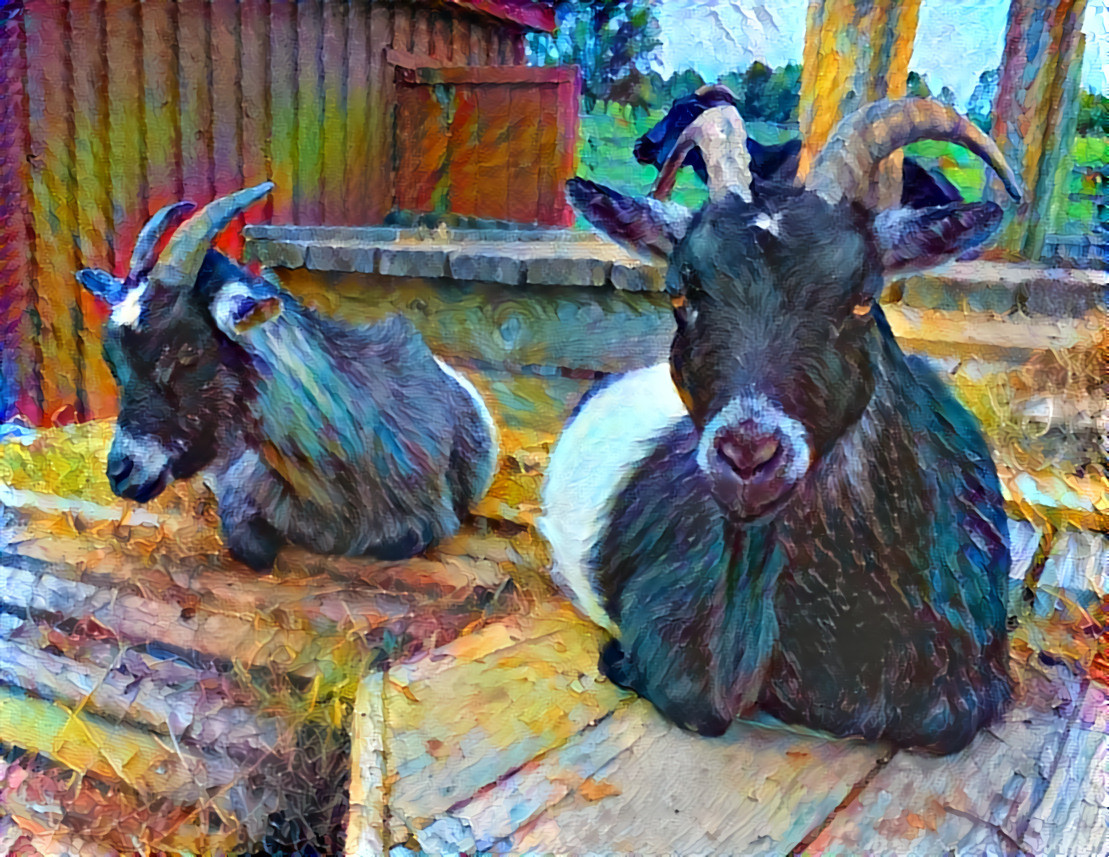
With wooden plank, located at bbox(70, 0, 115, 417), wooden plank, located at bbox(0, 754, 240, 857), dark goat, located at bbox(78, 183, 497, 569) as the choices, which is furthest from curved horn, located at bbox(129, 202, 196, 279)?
wooden plank, located at bbox(0, 754, 240, 857)

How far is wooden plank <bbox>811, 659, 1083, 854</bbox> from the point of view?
3.36 feet

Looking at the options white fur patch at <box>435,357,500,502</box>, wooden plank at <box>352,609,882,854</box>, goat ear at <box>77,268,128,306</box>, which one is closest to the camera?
wooden plank at <box>352,609,882,854</box>

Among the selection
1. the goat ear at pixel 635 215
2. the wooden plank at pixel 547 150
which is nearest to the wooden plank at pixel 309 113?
the wooden plank at pixel 547 150

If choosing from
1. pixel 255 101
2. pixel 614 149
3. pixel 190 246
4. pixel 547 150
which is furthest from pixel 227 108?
pixel 614 149

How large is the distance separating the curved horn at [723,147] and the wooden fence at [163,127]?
42cm

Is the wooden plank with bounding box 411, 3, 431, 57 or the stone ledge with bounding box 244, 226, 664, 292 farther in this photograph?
the wooden plank with bounding box 411, 3, 431, 57

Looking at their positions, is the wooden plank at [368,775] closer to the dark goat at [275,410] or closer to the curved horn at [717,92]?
the dark goat at [275,410]

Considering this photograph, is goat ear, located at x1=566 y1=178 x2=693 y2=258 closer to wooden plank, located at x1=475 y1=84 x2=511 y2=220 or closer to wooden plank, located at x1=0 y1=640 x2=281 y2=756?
wooden plank, located at x1=475 y1=84 x2=511 y2=220

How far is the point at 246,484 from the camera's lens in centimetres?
162

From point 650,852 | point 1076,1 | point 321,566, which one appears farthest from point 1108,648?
point 321,566

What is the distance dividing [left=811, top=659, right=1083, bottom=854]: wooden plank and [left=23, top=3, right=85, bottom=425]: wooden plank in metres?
1.53

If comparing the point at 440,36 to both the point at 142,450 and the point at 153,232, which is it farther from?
the point at 142,450

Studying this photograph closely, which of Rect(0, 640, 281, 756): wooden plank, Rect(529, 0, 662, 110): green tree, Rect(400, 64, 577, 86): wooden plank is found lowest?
Rect(0, 640, 281, 756): wooden plank

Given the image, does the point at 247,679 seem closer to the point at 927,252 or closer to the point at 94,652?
the point at 94,652
